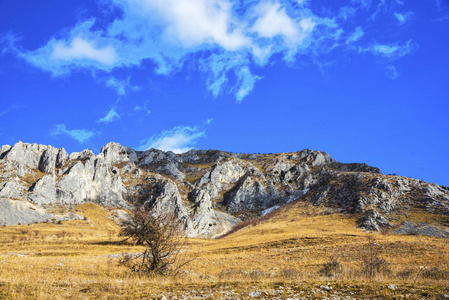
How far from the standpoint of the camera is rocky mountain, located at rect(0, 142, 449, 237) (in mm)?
96375

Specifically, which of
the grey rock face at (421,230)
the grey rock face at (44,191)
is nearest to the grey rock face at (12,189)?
the grey rock face at (44,191)

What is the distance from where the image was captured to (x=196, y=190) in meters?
157

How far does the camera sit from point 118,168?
578 ft

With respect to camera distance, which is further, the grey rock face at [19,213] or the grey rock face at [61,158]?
the grey rock face at [61,158]

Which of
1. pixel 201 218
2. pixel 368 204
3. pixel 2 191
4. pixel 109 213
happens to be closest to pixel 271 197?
pixel 201 218

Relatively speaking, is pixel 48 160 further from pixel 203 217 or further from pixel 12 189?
pixel 203 217

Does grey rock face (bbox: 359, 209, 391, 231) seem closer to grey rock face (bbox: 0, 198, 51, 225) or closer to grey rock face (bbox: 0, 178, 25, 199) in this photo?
grey rock face (bbox: 0, 198, 51, 225)

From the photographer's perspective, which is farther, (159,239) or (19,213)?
(19,213)

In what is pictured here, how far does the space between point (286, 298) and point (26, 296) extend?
11.2m

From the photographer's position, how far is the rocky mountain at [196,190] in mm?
96375

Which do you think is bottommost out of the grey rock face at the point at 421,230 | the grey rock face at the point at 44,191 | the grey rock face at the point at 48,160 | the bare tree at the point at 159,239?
the grey rock face at the point at 421,230

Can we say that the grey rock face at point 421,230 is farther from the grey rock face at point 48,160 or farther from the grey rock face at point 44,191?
the grey rock face at point 48,160

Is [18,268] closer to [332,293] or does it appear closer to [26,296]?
[26,296]

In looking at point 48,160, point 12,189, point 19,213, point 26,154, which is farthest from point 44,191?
point 26,154
